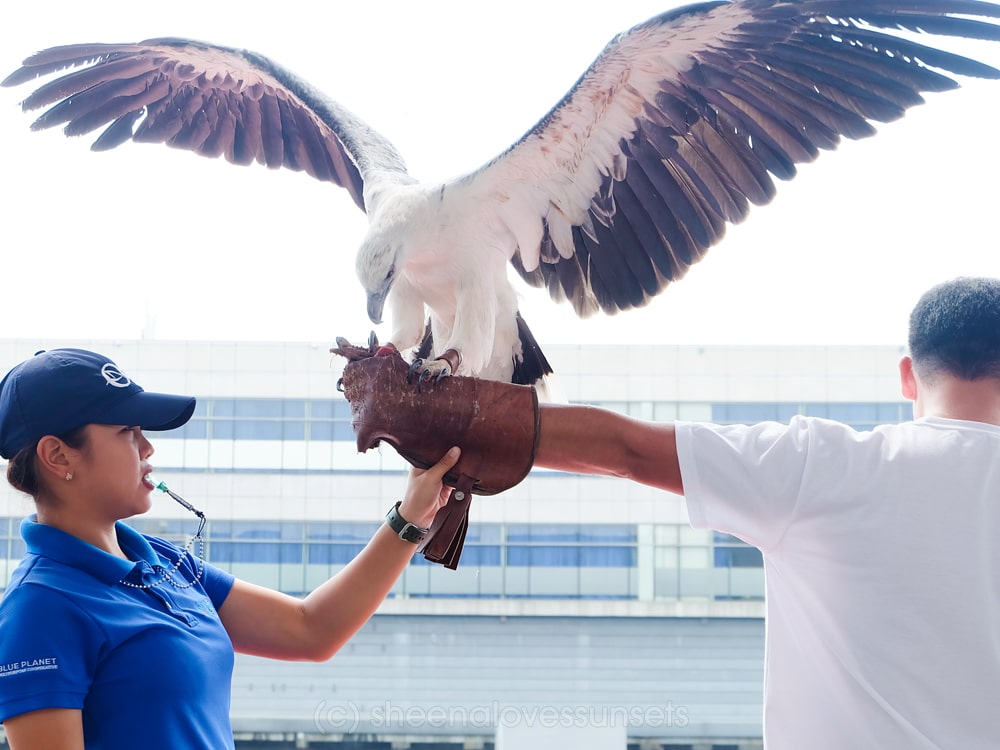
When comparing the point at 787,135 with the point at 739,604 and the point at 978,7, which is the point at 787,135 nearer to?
the point at 978,7

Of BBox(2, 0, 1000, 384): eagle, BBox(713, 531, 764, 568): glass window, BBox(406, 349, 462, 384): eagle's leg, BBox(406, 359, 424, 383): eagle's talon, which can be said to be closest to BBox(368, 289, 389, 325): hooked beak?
A: BBox(2, 0, 1000, 384): eagle

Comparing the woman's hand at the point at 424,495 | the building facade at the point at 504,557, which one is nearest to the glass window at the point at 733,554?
the building facade at the point at 504,557

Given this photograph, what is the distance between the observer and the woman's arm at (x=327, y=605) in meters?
1.15

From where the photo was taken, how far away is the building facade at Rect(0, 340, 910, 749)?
4730 millimetres

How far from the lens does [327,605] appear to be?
1171 millimetres

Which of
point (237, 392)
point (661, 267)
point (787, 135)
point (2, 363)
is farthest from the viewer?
point (237, 392)

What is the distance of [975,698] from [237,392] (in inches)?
175

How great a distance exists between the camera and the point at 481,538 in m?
5.20

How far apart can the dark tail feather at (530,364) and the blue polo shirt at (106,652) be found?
2.96ft

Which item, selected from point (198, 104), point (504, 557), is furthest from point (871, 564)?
point (504, 557)

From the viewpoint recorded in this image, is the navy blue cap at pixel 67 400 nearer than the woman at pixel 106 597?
No

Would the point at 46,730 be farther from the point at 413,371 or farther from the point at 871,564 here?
the point at 871,564

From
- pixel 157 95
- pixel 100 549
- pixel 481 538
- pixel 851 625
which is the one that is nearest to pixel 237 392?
pixel 481 538

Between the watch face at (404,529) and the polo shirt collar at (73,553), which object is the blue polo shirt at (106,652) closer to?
the polo shirt collar at (73,553)
